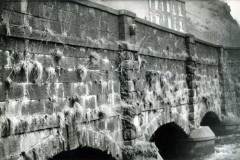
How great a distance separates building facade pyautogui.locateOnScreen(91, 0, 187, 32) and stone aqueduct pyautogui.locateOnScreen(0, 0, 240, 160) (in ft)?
126

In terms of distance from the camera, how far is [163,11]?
5372 cm

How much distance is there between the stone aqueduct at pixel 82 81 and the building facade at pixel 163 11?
126 ft

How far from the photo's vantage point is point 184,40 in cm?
1282

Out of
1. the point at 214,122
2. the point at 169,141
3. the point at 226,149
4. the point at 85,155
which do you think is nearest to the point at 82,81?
the point at 85,155

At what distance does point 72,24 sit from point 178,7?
166 ft

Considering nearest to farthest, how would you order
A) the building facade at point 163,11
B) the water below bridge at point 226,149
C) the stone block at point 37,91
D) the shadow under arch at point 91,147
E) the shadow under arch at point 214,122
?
the stone block at point 37,91
the shadow under arch at point 91,147
the water below bridge at point 226,149
the shadow under arch at point 214,122
the building facade at point 163,11

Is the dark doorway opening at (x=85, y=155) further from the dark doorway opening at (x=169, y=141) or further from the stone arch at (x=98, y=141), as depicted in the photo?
the dark doorway opening at (x=169, y=141)

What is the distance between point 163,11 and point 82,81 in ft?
159

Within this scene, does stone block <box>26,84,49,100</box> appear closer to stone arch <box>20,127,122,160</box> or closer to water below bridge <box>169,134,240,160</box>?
A: stone arch <box>20,127,122,160</box>

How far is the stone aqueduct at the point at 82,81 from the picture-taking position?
5410mm

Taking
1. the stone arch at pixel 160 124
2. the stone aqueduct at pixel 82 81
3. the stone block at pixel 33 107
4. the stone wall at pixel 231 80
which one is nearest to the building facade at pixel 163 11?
the stone wall at pixel 231 80

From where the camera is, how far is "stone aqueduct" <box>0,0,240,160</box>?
17.7ft

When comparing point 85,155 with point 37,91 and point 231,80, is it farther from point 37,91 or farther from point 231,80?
point 231,80

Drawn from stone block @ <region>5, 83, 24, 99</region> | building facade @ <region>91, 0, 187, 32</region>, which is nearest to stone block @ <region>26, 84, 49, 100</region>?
stone block @ <region>5, 83, 24, 99</region>
